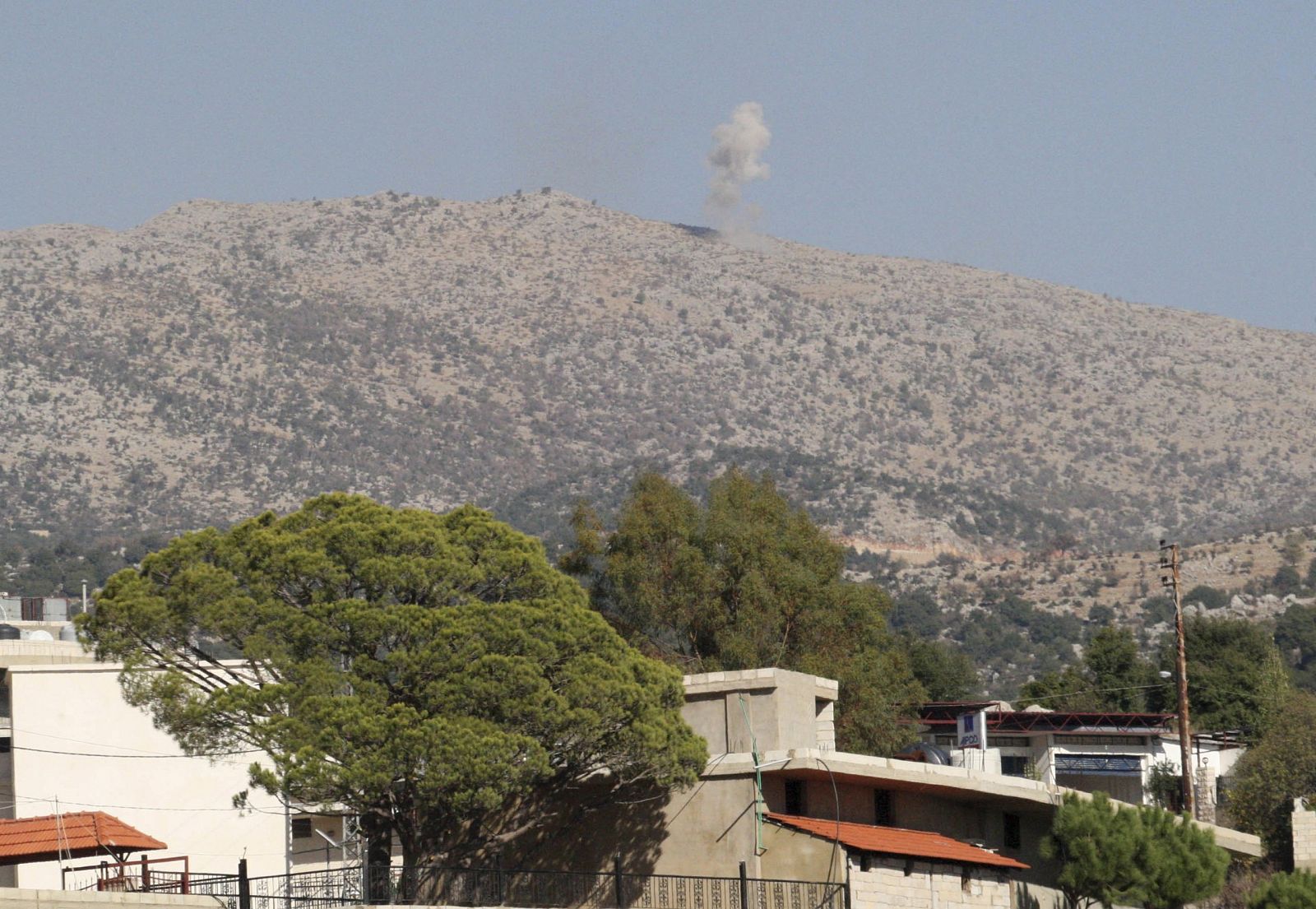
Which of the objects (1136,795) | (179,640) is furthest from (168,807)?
(1136,795)

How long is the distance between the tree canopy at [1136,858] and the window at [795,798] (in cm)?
499

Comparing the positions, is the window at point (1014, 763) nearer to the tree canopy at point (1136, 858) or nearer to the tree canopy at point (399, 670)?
the tree canopy at point (1136, 858)

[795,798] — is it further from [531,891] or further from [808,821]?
[531,891]

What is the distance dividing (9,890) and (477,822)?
29.6 ft

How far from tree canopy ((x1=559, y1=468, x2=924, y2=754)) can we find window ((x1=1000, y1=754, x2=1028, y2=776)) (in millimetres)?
14581

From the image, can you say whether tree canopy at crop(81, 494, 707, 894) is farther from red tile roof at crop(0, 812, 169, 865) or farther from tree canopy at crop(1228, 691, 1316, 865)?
tree canopy at crop(1228, 691, 1316, 865)

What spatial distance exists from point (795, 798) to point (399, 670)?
26.2 ft

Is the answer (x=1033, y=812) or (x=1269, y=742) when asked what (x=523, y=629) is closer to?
(x=1033, y=812)

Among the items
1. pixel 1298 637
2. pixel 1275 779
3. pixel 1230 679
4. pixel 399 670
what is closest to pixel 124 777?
pixel 399 670

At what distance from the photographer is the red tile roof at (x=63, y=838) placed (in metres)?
38.3

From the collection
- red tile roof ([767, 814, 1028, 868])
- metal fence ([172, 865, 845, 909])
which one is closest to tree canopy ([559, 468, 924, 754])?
red tile roof ([767, 814, 1028, 868])

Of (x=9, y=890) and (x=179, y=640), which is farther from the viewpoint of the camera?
(x=179, y=640)

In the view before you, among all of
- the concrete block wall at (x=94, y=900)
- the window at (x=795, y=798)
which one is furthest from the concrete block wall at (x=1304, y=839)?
the concrete block wall at (x=94, y=900)

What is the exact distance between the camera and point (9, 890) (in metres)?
34.4
